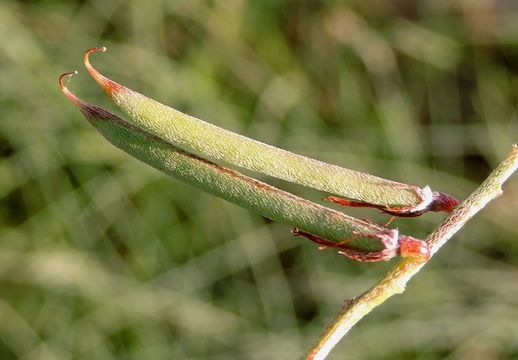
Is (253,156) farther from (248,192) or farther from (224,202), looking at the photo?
(224,202)

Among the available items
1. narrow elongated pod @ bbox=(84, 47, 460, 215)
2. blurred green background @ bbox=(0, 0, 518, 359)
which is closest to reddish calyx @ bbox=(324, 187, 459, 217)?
narrow elongated pod @ bbox=(84, 47, 460, 215)

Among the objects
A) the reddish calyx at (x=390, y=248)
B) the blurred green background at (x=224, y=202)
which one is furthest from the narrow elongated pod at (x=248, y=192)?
the blurred green background at (x=224, y=202)

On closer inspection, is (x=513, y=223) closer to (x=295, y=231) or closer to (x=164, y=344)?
(x=164, y=344)

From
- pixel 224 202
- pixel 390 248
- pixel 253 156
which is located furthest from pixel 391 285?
pixel 224 202

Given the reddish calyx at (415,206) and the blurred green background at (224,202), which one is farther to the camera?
the blurred green background at (224,202)

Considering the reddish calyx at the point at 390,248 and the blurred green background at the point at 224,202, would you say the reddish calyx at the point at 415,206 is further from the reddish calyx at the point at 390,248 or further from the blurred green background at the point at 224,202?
the blurred green background at the point at 224,202

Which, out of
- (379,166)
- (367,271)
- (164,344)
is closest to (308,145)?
(379,166)
